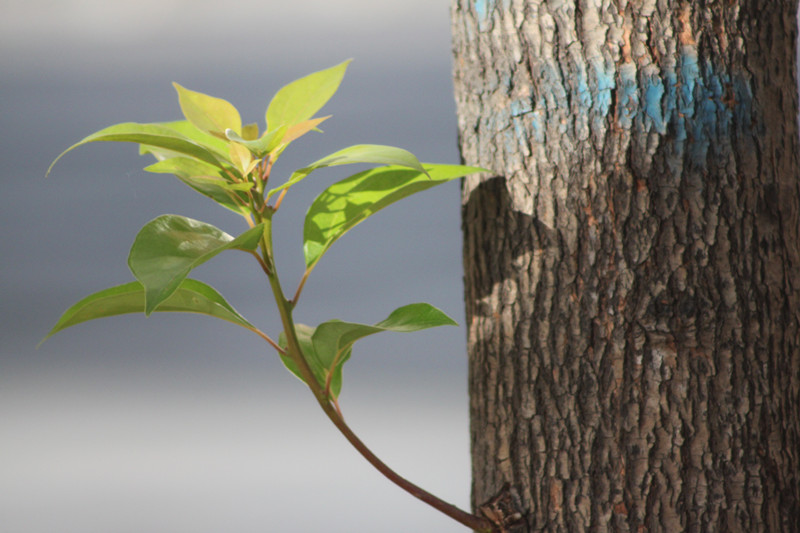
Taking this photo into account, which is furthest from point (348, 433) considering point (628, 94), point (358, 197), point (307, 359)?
point (628, 94)

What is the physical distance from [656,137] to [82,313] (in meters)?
0.47

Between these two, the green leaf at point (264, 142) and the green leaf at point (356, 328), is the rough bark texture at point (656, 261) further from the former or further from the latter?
the green leaf at point (264, 142)

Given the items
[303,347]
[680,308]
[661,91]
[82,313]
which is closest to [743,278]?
[680,308]

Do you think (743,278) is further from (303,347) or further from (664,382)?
(303,347)

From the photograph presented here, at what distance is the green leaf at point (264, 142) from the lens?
0.51m

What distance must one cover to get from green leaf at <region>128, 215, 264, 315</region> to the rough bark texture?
0.85ft

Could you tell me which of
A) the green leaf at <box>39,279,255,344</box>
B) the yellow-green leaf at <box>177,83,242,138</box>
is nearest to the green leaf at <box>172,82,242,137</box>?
the yellow-green leaf at <box>177,83,242,138</box>

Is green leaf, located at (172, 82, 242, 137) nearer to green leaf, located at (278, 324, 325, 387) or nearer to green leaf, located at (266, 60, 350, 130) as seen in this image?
green leaf, located at (266, 60, 350, 130)

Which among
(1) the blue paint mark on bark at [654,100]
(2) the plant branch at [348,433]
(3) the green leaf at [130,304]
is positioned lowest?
(2) the plant branch at [348,433]

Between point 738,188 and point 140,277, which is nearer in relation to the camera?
point 140,277

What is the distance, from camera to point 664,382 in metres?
0.60

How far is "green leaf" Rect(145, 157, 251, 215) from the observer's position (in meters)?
0.56

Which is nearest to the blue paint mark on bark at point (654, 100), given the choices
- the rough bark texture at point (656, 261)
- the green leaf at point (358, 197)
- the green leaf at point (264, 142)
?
the rough bark texture at point (656, 261)

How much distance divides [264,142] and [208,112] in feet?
0.30
